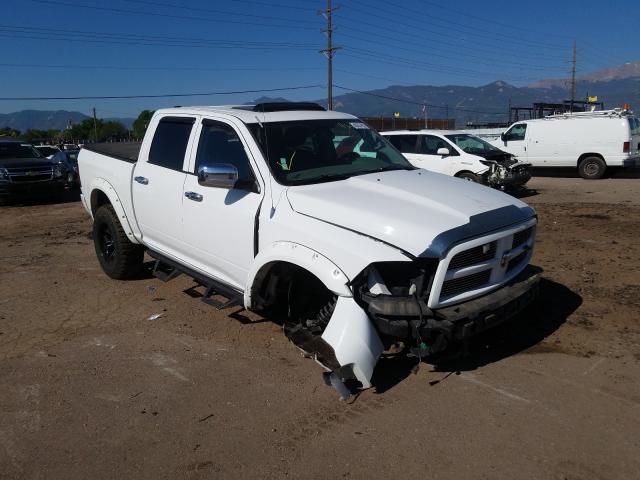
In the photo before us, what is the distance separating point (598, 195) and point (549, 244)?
6.85m

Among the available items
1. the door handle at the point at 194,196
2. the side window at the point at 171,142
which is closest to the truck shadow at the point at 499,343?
the door handle at the point at 194,196

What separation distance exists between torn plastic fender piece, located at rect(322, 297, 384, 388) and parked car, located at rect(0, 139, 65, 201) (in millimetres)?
12850

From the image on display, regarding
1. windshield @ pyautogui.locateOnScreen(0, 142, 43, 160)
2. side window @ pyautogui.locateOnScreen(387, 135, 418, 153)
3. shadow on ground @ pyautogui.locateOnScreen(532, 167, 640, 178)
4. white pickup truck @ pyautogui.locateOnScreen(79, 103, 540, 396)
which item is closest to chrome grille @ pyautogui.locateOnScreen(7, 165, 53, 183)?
windshield @ pyautogui.locateOnScreen(0, 142, 43, 160)

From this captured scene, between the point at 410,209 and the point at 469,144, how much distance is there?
11233mm

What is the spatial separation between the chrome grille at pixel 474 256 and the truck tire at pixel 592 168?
1538 cm

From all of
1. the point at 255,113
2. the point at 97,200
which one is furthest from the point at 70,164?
the point at 255,113

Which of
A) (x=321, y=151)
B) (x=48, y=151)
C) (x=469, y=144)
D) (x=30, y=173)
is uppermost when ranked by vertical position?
(x=48, y=151)

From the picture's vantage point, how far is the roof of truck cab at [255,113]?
4.57m

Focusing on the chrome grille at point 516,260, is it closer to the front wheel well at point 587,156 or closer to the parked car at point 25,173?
the parked car at point 25,173

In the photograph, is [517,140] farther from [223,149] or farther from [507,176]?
[223,149]

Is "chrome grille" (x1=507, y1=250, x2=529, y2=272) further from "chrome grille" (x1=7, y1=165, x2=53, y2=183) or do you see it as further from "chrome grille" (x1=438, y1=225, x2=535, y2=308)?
"chrome grille" (x1=7, y1=165, x2=53, y2=183)

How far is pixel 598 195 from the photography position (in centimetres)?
1358

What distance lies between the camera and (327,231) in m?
3.59

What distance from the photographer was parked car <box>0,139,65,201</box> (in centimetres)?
1351
